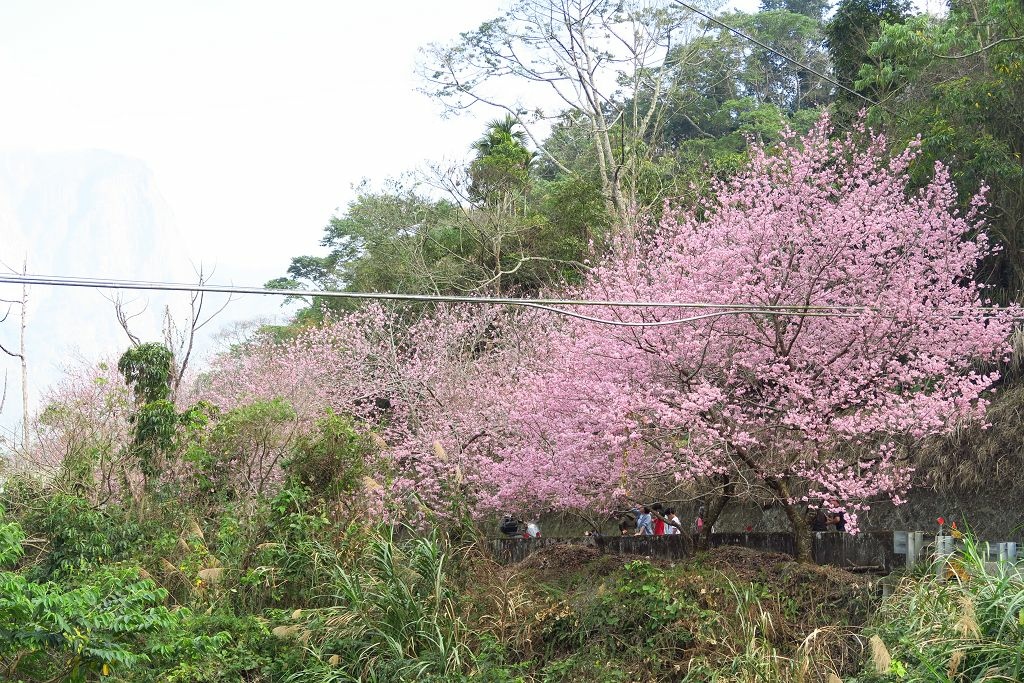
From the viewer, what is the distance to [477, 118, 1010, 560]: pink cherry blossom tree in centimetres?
1140

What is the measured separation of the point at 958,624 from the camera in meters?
7.79

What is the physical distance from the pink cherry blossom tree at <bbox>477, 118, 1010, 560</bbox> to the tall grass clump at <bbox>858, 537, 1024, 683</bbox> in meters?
1.87

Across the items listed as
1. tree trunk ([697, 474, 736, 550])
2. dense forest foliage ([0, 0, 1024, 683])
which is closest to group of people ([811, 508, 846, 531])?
dense forest foliage ([0, 0, 1024, 683])

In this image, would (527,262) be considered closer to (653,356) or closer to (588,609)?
(653,356)

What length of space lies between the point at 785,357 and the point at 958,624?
4.12 metres

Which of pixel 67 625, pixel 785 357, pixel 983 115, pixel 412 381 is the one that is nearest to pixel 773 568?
pixel 785 357

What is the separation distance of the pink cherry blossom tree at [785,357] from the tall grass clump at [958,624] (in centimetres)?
187

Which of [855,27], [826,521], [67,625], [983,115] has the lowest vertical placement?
[826,521]

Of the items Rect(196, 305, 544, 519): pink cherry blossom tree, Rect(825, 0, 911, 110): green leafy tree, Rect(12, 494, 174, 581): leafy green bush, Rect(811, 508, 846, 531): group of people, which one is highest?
Rect(825, 0, 911, 110): green leafy tree

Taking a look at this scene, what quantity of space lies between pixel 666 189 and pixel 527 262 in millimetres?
3665

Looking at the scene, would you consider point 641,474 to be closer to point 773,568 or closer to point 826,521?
point 773,568

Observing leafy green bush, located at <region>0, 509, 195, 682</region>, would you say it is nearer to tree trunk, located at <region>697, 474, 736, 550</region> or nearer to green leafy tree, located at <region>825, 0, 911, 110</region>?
tree trunk, located at <region>697, 474, 736, 550</region>

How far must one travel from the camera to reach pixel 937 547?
953 cm

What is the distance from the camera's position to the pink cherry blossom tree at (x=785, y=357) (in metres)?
11.4
